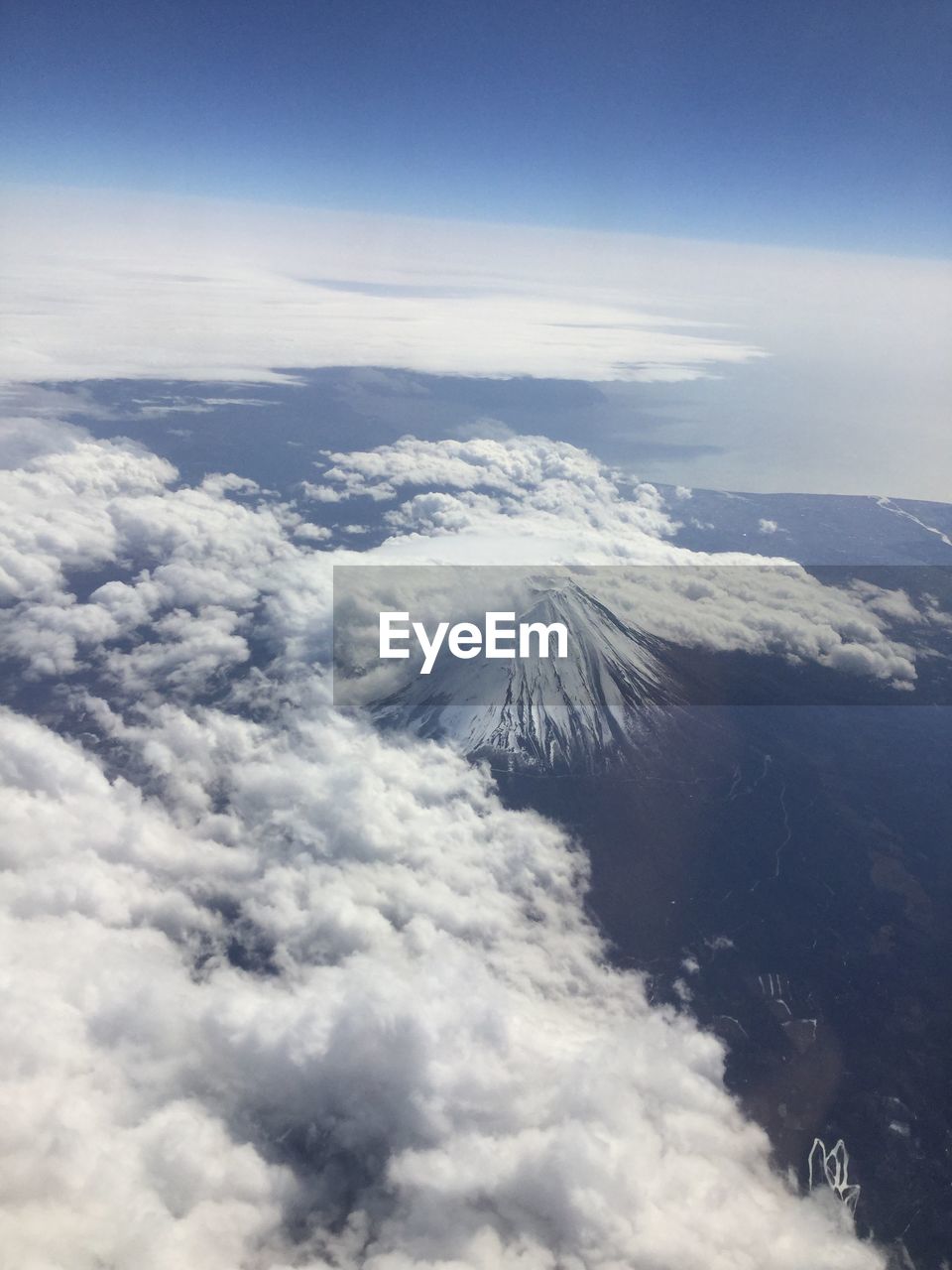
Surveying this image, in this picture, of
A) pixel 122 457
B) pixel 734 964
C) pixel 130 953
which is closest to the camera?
pixel 130 953

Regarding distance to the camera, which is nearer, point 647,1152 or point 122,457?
point 647,1152

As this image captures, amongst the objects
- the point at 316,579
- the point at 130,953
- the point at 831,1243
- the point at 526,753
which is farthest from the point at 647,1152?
the point at 316,579

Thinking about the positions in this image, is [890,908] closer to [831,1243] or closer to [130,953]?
[831,1243]

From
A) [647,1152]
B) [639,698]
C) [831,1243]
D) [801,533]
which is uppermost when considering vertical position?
[801,533]

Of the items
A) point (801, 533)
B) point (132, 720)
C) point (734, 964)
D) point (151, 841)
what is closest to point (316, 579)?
point (132, 720)

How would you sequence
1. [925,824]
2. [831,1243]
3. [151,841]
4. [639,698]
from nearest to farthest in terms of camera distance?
[831,1243] < [151,841] < [925,824] < [639,698]

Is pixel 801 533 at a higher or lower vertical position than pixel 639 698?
higher

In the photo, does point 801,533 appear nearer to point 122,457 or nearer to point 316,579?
point 316,579
